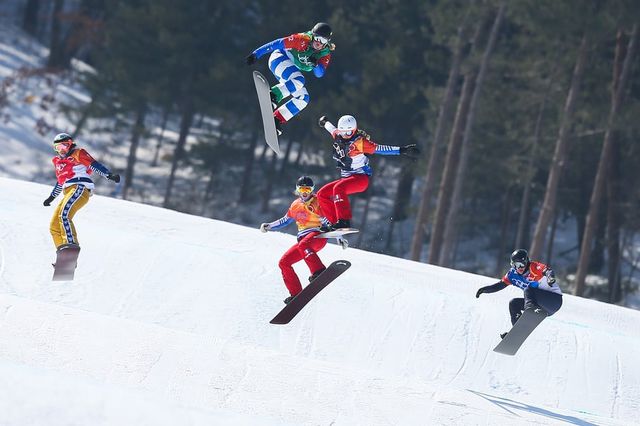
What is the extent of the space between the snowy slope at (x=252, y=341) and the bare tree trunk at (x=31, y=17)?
2924 centimetres

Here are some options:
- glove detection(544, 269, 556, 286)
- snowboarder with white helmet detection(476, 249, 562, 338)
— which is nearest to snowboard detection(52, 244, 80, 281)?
snowboarder with white helmet detection(476, 249, 562, 338)

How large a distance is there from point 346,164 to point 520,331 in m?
3.02

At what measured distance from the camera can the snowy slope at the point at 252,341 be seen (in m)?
11.6

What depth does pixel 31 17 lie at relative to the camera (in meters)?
46.7

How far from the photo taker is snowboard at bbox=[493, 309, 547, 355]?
1373 centimetres

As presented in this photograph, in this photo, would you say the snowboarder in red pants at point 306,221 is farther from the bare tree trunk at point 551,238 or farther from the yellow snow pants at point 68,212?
the bare tree trunk at point 551,238

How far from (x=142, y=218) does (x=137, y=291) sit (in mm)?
3069

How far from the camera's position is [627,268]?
34000 mm

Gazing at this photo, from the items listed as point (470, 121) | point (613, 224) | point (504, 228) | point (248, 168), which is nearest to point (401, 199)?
point (504, 228)

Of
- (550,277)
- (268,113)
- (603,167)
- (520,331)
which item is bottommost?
(520,331)

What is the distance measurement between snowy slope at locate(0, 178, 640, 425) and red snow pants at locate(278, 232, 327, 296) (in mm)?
899

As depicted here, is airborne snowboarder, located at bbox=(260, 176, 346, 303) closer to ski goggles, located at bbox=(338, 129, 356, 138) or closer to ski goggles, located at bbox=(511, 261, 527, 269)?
ski goggles, located at bbox=(338, 129, 356, 138)

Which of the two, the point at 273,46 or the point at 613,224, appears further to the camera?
the point at 613,224

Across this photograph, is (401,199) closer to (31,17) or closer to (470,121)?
(470,121)
